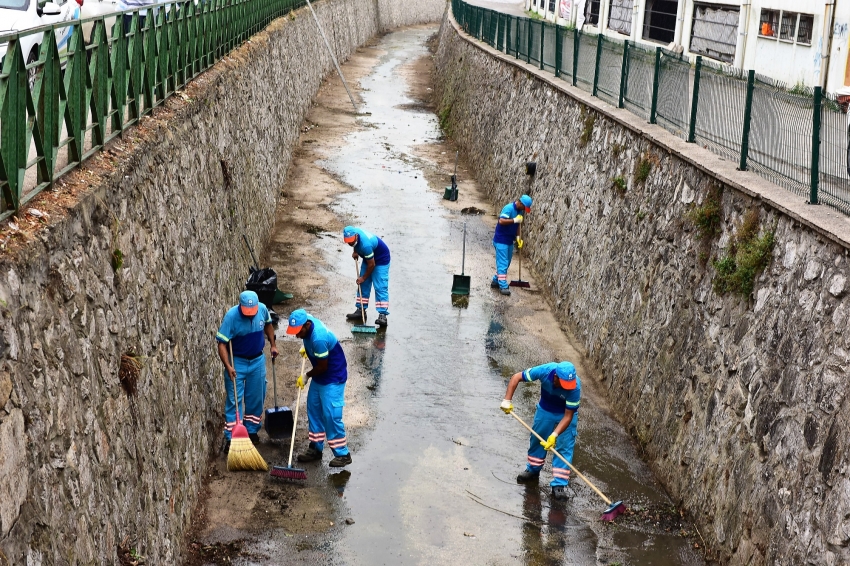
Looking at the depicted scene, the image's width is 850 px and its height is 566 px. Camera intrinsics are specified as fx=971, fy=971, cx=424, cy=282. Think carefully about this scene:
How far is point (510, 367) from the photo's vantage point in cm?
1327

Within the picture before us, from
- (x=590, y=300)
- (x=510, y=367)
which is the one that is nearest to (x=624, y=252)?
(x=590, y=300)

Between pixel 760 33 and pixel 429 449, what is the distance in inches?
608

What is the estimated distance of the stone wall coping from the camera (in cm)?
813

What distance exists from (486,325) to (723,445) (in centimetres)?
625

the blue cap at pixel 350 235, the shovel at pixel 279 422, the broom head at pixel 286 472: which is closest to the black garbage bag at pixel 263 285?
the blue cap at pixel 350 235

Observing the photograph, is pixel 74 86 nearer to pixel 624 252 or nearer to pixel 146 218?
pixel 146 218

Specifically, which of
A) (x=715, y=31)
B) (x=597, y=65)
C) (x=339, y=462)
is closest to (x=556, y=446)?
(x=339, y=462)

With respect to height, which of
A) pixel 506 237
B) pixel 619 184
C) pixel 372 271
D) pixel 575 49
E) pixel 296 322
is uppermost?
pixel 575 49

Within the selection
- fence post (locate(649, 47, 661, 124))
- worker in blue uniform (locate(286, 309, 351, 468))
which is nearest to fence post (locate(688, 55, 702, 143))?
fence post (locate(649, 47, 661, 124))

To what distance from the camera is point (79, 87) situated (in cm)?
793

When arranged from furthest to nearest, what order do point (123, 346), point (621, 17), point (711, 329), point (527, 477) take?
point (621, 17) < point (527, 477) < point (711, 329) < point (123, 346)

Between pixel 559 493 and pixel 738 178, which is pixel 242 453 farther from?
pixel 738 178

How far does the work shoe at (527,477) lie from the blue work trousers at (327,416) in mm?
1862

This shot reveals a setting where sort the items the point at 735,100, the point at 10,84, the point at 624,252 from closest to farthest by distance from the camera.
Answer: the point at 10,84 < the point at 735,100 < the point at 624,252
